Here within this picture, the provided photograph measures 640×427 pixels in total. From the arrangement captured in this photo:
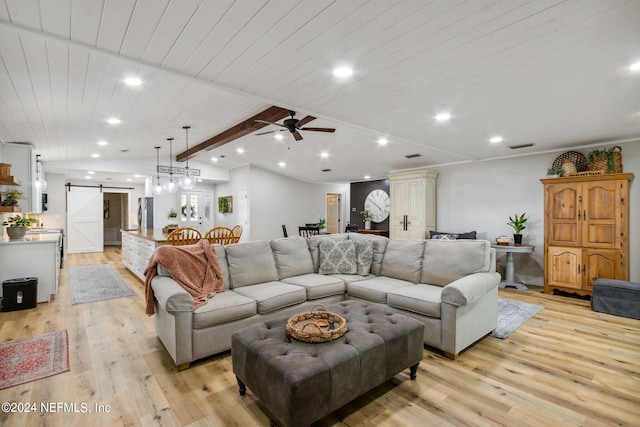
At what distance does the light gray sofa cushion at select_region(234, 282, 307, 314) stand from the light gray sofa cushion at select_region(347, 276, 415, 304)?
60 cm

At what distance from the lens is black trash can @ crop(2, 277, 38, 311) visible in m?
3.90

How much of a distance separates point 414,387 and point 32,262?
5138mm

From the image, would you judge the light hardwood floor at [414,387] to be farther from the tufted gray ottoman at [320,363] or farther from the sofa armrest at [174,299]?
the sofa armrest at [174,299]

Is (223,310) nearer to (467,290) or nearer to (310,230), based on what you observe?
(467,290)

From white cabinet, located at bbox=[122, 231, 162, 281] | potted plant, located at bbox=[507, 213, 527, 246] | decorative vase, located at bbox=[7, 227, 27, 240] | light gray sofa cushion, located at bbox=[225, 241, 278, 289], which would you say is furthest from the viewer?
potted plant, located at bbox=[507, 213, 527, 246]

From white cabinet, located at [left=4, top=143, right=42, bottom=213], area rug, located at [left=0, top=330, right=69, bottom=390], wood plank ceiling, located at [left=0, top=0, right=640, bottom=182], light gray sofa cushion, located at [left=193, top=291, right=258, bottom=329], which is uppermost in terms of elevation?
wood plank ceiling, located at [left=0, top=0, right=640, bottom=182]

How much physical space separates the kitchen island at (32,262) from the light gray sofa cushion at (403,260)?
4.67 meters

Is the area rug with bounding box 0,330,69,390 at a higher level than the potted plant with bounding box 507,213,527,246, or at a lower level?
lower

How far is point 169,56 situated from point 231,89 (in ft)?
2.52

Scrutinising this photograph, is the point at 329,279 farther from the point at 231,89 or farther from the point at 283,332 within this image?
the point at 231,89

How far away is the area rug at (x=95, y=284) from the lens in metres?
4.68

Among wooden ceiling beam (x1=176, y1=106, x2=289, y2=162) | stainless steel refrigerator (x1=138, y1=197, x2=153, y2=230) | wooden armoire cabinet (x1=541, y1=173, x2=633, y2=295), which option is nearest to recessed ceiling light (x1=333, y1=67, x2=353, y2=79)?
wooden ceiling beam (x1=176, y1=106, x2=289, y2=162)

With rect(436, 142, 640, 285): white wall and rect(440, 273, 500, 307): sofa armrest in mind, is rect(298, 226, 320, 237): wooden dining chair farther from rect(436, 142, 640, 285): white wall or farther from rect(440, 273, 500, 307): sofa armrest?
rect(440, 273, 500, 307): sofa armrest

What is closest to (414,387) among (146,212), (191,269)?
(191,269)
